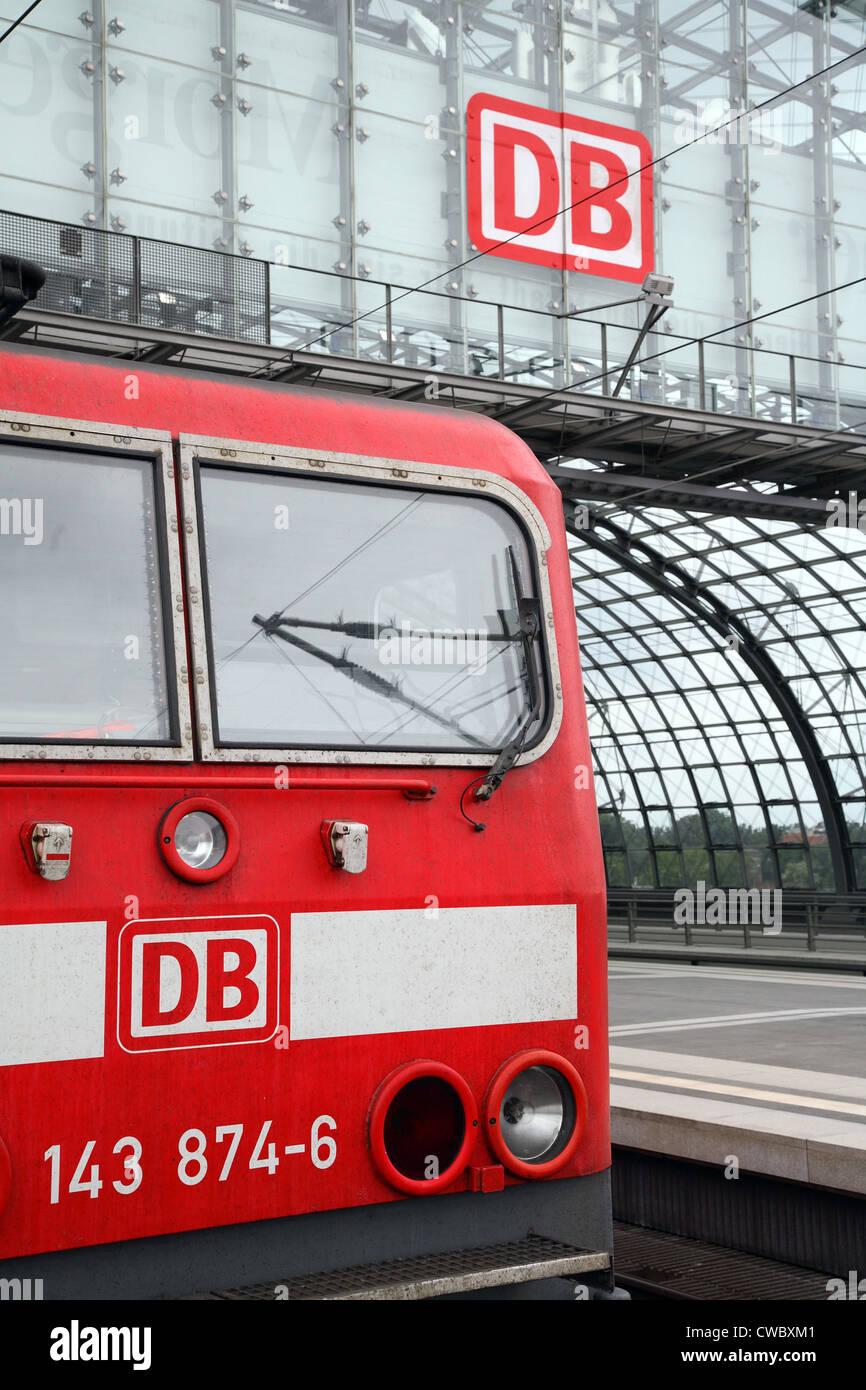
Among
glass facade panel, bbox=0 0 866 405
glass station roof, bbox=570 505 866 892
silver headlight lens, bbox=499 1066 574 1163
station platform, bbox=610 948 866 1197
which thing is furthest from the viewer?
glass station roof, bbox=570 505 866 892

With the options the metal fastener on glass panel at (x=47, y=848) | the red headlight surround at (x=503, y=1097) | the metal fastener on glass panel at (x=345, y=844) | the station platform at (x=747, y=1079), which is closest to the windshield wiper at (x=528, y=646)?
the metal fastener on glass panel at (x=345, y=844)

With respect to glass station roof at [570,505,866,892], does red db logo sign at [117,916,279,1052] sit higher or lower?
lower

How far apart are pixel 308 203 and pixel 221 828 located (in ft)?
57.9

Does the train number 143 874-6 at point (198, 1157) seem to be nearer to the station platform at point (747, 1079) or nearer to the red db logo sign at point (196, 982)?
the red db logo sign at point (196, 982)

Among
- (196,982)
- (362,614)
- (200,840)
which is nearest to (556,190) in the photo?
(362,614)

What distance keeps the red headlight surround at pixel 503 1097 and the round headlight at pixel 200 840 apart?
1021 millimetres

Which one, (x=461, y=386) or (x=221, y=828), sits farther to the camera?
(x=461, y=386)

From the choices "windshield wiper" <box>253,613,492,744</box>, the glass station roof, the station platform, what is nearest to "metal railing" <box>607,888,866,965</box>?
the glass station roof

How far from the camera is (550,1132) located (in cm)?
433

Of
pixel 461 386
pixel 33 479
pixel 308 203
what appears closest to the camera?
pixel 33 479

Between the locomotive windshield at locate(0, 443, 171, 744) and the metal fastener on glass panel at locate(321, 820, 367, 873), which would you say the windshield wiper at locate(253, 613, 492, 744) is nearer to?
the locomotive windshield at locate(0, 443, 171, 744)

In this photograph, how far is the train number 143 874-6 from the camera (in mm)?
3594

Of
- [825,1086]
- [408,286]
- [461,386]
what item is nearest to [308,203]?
[408,286]
